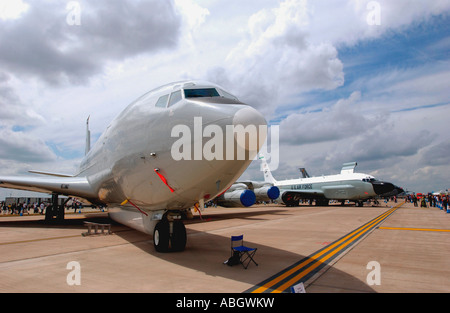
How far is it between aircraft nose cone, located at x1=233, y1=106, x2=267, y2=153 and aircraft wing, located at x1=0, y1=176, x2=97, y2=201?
364 inches

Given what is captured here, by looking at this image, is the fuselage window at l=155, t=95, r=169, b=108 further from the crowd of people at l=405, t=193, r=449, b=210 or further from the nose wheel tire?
the crowd of people at l=405, t=193, r=449, b=210

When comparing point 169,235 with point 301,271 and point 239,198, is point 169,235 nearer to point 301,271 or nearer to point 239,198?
point 301,271

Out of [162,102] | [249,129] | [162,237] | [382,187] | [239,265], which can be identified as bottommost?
[239,265]

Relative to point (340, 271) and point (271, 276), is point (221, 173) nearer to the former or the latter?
point (271, 276)

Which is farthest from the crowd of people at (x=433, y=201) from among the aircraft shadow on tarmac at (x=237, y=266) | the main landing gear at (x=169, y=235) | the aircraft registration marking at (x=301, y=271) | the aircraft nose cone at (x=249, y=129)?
the aircraft nose cone at (x=249, y=129)

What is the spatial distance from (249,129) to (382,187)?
109 ft

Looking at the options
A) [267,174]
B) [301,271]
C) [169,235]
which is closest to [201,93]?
[169,235]

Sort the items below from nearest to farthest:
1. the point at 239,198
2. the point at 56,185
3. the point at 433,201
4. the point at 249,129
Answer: the point at 249,129, the point at 56,185, the point at 239,198, the point at 433,201

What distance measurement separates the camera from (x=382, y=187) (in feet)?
108

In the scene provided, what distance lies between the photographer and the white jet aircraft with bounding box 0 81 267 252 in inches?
203

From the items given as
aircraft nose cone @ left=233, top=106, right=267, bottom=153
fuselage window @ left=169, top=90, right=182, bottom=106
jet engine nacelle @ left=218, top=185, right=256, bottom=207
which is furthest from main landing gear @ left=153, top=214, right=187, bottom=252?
jet engine nacelle @ left=218, top=185, right=256, bottom=207
